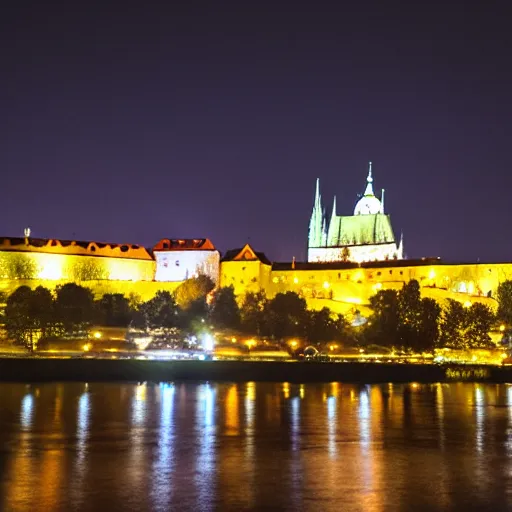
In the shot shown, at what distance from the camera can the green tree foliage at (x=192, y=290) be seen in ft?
280

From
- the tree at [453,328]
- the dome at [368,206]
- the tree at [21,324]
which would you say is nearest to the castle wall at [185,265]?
the tree at [21,324]

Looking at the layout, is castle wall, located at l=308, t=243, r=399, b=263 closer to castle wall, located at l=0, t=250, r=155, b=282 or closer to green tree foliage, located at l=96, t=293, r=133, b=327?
castle wall, located at l=0, t=250, r=155, b=282

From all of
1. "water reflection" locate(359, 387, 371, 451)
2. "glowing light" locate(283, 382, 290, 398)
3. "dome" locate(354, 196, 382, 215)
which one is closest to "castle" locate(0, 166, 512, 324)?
"dome" locate(354, 196, 382, 215)

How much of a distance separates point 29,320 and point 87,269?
2641 cm

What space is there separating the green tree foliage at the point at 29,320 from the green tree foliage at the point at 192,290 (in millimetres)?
14821

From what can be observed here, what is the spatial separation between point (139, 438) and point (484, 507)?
13.3 metres

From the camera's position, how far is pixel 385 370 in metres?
56.5

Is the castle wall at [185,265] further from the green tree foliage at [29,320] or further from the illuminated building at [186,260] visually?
the green tree foliage at [29,320]

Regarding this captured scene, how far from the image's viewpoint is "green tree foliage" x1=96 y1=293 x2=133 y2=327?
7756cm

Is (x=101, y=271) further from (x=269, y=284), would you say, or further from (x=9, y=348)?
(x=9, y=348)

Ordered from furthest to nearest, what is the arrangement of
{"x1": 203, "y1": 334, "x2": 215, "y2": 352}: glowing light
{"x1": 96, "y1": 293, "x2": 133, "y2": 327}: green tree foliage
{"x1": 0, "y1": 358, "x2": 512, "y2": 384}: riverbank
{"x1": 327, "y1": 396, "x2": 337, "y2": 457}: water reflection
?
{"x1": 96, "y1": 293, "x2": 133, "y2": 327}: green tree foliage < {"x1": 203, "y1": 334, "x2": 215, "y2": 352}: glowing light < {"x1": 0, "y1": 358, "x2": 512, "y2": 384}: riverbank < {"x1": 327, "y1": 396, "x2": 337, "y2": 457}: water reflection

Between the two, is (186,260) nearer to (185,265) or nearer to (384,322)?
(185,265)

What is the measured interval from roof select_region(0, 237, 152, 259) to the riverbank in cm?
3974

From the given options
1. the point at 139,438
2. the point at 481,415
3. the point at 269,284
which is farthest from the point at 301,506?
the point at 269,284
